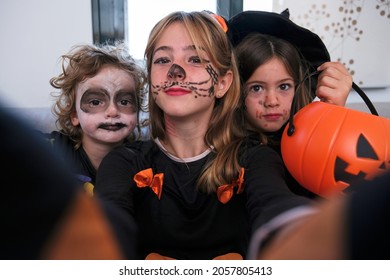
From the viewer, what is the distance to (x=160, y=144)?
2.81 feet

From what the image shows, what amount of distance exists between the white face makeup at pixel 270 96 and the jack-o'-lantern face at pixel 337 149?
20cm

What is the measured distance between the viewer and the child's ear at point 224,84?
33.8 inches

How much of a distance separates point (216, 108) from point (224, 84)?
7 cm

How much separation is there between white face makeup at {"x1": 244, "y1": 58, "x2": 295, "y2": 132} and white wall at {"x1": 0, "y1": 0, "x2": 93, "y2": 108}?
1.18 meters

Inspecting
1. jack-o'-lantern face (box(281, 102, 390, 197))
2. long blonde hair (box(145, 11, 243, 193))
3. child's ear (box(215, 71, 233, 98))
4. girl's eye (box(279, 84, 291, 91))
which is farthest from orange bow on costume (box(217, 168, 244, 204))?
girl's eye (box(279, 84, 291, 91))

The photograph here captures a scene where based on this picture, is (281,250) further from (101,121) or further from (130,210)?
(101,121)

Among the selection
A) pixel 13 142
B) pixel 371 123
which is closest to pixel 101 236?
pixel 13 142

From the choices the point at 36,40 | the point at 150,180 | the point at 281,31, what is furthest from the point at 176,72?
the point at 36,40

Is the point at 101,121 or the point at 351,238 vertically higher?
the point at 351,238

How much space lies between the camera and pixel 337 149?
2.10 ft

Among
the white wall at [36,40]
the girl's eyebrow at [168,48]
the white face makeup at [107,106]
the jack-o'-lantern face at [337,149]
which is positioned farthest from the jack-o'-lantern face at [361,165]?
the white wall at [36,40]

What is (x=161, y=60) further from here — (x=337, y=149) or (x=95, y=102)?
(x=337, y=149)

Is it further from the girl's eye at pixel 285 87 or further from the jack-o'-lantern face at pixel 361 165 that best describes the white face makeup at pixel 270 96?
the jack-o'-lantern face at pixel 361 165

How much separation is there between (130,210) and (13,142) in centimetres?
48
